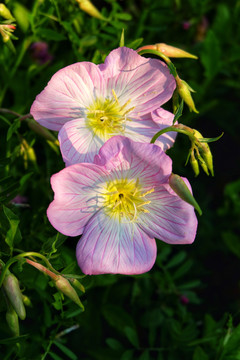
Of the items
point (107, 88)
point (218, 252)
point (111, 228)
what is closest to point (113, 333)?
point (218, 252)

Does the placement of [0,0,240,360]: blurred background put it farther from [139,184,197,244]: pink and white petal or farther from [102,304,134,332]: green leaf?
[139,184,197,244]: pink and white petal

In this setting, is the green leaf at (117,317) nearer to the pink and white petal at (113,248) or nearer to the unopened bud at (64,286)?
the pink and white petal at (113,248)

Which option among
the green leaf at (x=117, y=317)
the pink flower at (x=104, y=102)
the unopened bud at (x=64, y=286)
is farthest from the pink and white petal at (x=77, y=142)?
the green leaf at (x=117, y=317)

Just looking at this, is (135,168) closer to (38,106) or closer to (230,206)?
(38,106)

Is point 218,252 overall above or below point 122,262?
below

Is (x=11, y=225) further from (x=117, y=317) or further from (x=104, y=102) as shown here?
(x=117, y=317)

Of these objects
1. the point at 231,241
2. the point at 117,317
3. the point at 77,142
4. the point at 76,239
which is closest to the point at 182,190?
the point at 77,142
